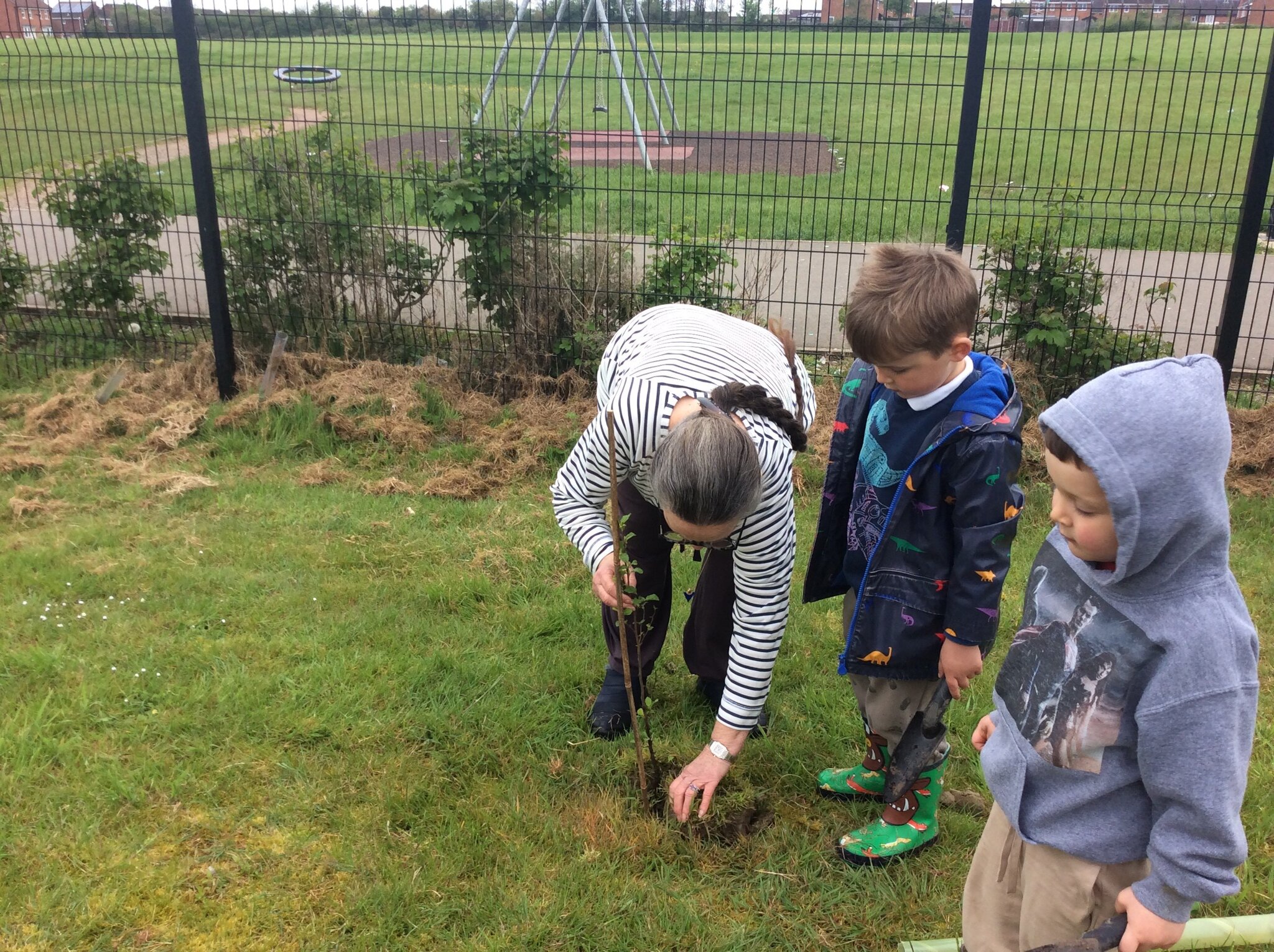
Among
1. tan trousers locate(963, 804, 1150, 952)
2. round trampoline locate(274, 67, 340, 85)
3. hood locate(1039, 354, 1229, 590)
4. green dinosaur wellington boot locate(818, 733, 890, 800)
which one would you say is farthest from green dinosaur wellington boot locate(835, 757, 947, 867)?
round trampoline locate(274, 67, 340, 85)

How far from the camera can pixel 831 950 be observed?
7.84 ft

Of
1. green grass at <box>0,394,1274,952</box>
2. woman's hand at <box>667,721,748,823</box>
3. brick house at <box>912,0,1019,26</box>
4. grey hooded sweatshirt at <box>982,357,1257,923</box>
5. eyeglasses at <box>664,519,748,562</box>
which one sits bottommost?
green grass at <box>0,394,1274,952</box>

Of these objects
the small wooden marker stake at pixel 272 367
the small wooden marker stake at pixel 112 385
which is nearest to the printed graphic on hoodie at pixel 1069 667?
the small wooden marker stake at pixel 272 367

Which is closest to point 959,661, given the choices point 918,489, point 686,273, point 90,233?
point 918,489

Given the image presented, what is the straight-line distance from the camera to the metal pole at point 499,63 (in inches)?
225

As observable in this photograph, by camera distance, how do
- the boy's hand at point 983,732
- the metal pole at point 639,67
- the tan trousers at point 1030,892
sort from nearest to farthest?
the tan trousers at point 1030,892 → the boy's hand at point 983,732 → the metal pole at point 639,67

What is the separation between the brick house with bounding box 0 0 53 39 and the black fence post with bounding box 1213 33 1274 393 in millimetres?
7048

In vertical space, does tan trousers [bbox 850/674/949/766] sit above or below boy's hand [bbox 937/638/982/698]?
below

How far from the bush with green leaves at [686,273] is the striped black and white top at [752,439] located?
9.85 feet

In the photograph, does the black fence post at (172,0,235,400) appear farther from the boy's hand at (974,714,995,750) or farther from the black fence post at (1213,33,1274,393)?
the black fence post at (1213,33,1274,393)

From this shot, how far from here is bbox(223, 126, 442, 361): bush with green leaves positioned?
5.88 metres

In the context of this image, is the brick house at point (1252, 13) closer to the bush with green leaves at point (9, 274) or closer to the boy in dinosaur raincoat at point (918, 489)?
the boy in dinosaur raincoat at point (918, 489)

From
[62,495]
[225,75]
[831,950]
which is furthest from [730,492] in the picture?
[225,75]

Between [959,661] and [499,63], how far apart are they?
525cm
